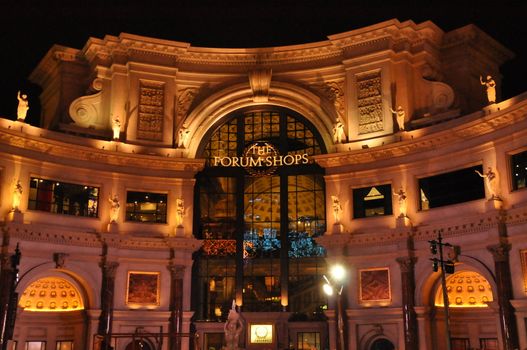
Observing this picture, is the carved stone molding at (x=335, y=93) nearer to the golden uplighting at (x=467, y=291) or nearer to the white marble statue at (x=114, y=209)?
the golden uplighting at (x=467, y=291)

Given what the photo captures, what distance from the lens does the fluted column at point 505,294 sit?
33.3m

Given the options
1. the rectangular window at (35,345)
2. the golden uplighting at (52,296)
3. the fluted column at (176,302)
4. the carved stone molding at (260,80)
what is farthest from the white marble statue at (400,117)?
the rectangular window at (35,345)

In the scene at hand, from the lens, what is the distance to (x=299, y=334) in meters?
42.5

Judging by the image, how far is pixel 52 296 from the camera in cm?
4147

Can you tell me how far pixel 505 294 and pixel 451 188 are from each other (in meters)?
7.27

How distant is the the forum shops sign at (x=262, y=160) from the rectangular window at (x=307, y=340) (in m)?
11.3

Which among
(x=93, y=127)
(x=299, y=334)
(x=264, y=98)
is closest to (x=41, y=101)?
(x=93, y=127)

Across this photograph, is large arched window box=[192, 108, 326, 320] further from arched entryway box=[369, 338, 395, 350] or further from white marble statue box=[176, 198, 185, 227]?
arched entryway box=[369, 338, 395, 350]

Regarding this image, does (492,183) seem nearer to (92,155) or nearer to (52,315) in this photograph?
(92,155)

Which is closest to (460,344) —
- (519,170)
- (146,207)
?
(519,170)

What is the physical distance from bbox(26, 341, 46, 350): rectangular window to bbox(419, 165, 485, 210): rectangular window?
83.0ft

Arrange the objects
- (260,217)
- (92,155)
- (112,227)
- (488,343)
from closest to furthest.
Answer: (488,343), (112,227), (92,155), (260,217)

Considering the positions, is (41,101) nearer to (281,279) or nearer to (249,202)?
(249,202)

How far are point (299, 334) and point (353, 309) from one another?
438cm
